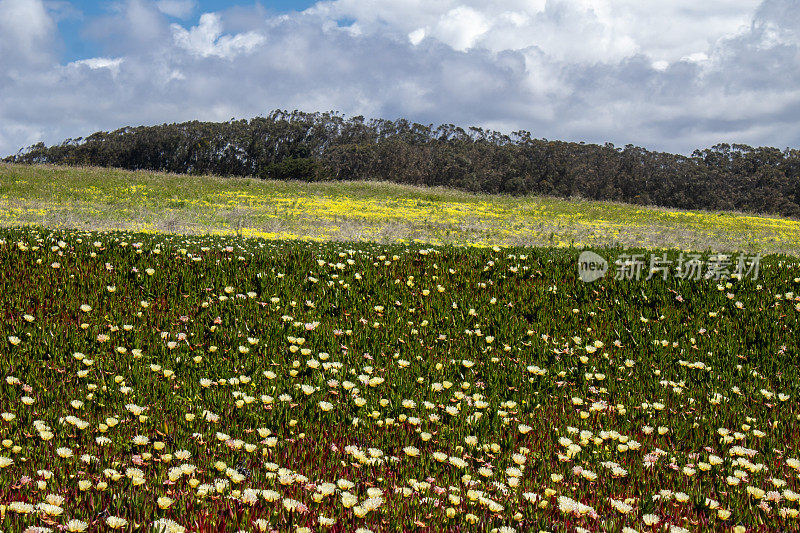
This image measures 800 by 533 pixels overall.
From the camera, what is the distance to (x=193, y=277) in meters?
8.29

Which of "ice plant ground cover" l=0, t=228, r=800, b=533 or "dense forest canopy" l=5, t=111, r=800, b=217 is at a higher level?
"dense forest canopy" l=5, t=111, r=800, b=217

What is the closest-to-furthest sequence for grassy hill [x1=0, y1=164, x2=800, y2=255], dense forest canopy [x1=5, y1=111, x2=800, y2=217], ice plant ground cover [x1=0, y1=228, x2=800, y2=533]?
ice plant ground cover [x1=0, y1=228, x2=800, y2=533] < grassy hill [x1=0, y1=164, x2=800, y2=255] < dense forest canopy [x1=5, y1=111, x2=800, y2=217]

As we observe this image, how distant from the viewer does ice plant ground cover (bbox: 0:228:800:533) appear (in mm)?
3043

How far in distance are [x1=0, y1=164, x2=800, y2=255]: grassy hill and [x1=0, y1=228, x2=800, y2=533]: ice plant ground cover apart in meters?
8.54

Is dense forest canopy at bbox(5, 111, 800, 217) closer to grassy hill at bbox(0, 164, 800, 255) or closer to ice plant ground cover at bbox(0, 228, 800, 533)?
grassy hill at bbox(0, 164, 800, 255)

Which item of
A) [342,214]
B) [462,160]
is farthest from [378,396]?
[462,160]

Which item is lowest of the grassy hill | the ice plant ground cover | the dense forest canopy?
the ice plant ground cover

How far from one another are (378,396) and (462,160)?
60318 millimetres

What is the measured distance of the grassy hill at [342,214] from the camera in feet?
63.7

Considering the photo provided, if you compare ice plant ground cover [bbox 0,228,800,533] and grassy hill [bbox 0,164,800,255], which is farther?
grassy hill [bbox 0,164,800,255]

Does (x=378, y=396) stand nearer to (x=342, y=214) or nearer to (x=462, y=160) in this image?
(x=342, y=214)

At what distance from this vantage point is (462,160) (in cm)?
6356

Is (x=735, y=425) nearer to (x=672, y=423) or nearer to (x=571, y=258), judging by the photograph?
(x=672, y=423)

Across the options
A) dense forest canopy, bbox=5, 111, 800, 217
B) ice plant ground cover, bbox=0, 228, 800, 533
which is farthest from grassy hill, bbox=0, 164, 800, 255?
dense forest canopy, bbox=5, 111, 800, 217
